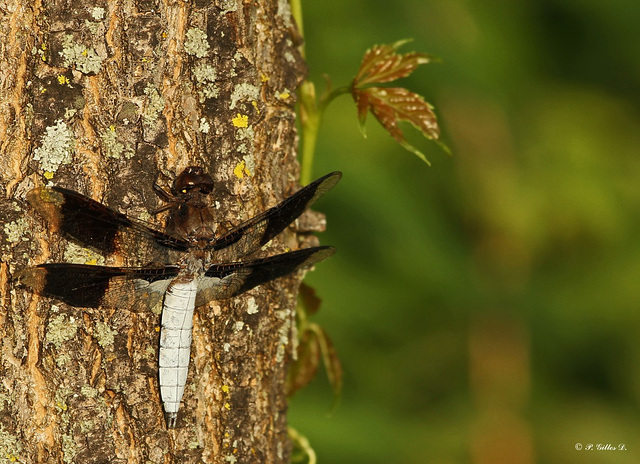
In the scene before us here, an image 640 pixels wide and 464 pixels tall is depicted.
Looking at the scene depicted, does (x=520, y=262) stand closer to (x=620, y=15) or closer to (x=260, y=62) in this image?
(x=620, y=15)

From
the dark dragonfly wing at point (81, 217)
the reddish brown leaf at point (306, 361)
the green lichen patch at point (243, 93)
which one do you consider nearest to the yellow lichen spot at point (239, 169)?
the green lichen patch at point (243, 93)

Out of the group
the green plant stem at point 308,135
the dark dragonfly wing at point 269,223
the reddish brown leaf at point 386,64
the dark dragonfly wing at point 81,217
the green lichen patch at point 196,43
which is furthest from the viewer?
the green plant stem at point 308,135

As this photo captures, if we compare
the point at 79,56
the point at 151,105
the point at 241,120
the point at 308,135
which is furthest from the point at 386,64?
the point at 79,56

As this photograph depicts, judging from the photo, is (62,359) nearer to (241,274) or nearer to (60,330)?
(60,330)

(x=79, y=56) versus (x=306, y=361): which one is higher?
(x=79, y=56)

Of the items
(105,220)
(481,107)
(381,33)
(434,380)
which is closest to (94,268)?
(105,220)

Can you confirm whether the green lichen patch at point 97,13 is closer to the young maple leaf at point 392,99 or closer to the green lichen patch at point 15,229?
the green lichen patch at point 15,229

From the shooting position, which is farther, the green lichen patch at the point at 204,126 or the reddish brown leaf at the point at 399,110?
the reddish brown leaf at the point at 399,110
